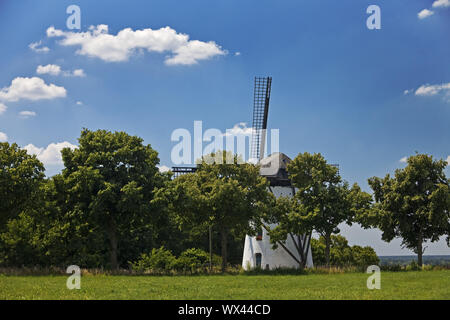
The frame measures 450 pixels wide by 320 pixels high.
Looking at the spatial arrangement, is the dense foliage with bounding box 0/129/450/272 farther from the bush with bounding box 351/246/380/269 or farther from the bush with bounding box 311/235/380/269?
the bush with bounding box 351/246/380/269

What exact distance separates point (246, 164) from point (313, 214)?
774cm

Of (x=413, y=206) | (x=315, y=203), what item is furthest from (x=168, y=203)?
(x=413, y=206)

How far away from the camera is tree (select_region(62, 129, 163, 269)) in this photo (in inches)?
1563

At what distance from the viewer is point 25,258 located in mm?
49094

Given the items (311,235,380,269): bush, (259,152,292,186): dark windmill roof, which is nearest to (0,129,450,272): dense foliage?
(259,152,292,186): dark windmill roof

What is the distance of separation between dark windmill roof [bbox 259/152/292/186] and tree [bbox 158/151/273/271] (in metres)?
3.38

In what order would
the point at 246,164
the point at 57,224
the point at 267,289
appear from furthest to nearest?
the point at 246,164
the point at 57,224
the point at 267,289

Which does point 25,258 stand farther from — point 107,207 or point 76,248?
point 107,207

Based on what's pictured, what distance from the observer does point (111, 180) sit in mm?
41000

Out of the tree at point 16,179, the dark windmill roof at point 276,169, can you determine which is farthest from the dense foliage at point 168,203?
the dark windmill roof at point 276,169

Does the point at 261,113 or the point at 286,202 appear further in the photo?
the point at 261,113

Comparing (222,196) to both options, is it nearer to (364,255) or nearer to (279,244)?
(279,244)
